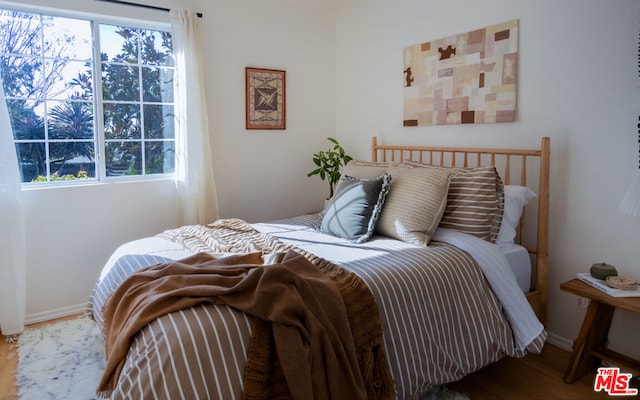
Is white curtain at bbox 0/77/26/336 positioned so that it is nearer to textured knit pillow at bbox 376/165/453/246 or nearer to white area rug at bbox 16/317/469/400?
white area rug at bbox 16/317/469/400

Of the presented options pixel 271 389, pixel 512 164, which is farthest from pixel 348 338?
pixel 512 164

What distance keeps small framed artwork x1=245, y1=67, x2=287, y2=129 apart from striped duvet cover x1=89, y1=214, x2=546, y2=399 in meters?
1.51

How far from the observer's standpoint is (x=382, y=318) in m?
1.90

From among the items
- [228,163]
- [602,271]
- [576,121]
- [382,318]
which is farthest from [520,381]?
[228,163]

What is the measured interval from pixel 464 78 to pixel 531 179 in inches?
33.6

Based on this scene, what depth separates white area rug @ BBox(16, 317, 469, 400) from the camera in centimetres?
222

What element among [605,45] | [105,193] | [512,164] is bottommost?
[105,193]

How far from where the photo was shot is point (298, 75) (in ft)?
13.8

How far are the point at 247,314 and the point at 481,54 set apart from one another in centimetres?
238

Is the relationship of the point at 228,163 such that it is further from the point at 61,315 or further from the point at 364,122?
the point at 61,315

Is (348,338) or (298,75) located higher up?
(298,75)

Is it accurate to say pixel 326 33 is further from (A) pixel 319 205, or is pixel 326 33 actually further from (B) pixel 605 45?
(B) pixel 605 45

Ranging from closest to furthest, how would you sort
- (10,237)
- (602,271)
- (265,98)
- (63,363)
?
1. (602,271)
2. (63,363)
3. (10,237)
4. (265,98)

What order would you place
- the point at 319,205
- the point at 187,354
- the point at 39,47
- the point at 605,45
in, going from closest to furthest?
the point at 187,354
the point at 605,45
the point at 39,47
the point at 319,205
